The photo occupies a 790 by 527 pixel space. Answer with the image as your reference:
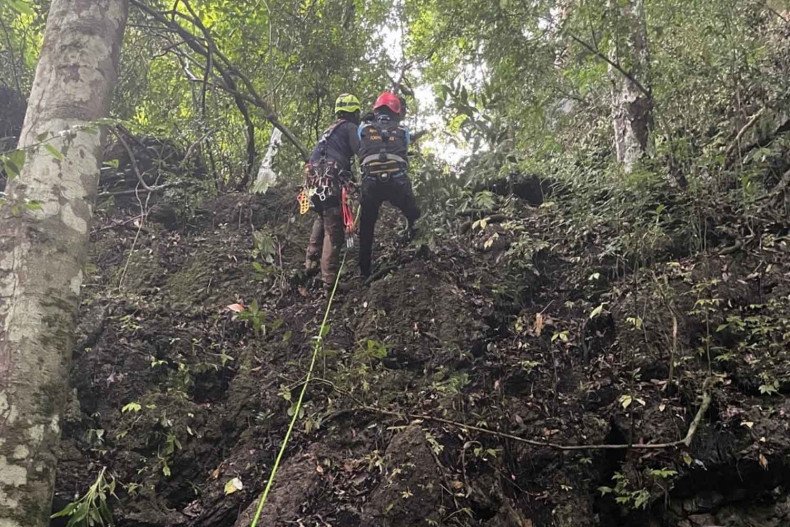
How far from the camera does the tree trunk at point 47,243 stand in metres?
2.21

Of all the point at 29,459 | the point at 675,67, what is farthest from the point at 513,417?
the point at 675,67

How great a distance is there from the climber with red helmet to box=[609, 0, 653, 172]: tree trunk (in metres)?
2.34

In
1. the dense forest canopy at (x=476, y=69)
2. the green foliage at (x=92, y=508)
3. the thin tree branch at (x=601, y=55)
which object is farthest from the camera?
the dense forest canopy at (x=476, y=69)

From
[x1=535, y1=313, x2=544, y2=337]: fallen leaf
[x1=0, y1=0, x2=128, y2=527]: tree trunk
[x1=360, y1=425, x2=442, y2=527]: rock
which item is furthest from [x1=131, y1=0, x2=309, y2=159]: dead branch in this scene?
[x1=360, y1=425, x2=442, y2=527]: rock

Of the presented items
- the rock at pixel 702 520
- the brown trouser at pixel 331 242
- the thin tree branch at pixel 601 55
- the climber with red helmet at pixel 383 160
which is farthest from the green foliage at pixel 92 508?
the thin tree branch at pixel 601 55

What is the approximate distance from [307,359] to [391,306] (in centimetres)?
100

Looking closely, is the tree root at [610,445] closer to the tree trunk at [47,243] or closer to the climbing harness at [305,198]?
the tree trunk at [47,243]

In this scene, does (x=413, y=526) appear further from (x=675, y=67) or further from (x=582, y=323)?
(x=675, y=67)

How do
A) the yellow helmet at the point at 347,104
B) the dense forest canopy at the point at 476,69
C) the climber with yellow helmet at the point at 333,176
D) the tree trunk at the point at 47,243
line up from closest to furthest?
the tree trunk at the point at 47,243 → the dense forest canopy at the point at 476,69 → the climber with yellow helmet at the point at 333,176 → the yellow helmet at the point at 347,104

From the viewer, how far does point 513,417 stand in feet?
14.4

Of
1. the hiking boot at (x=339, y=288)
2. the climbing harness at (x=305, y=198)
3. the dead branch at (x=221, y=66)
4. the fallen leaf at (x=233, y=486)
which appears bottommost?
the fallen leaf at (x=233, y=486)

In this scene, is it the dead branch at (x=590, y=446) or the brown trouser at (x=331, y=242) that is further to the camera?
the brown trouser at (x=331, y=242)

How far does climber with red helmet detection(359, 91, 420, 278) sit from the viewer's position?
582cm

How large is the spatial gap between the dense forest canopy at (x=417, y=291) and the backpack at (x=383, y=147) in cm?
10
